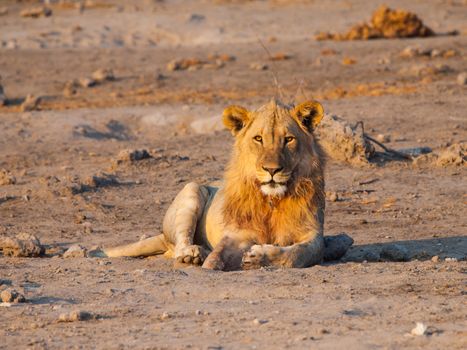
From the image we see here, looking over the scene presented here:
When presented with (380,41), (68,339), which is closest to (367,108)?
(380,41)

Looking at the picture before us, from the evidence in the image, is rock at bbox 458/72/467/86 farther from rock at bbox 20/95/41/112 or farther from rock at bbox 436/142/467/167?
rock at bbox 20/95/41/112

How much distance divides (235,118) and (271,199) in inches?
24.3

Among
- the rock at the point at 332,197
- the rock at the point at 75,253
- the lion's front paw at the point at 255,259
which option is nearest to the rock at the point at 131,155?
the rock at the point at 332,197

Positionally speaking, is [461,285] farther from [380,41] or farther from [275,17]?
[275,17]

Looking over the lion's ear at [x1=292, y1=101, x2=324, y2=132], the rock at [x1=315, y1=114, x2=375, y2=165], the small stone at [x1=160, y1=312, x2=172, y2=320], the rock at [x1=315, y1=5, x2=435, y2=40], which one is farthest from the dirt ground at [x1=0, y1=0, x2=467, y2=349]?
the lion's ear at [x1=292, y1=101, x2=324, y2=132]

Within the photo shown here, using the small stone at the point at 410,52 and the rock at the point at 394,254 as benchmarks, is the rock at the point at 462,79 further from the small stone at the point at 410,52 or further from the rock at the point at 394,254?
the rock at the point at 394,254

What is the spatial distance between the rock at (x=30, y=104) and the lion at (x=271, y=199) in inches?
321

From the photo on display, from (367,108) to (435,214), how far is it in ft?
15.6

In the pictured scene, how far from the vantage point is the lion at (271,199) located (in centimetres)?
827

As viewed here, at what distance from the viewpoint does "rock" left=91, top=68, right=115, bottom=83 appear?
1914 centimetres

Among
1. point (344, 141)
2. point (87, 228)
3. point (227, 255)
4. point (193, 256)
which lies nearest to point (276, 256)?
point (227, 255)

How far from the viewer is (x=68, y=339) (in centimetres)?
643

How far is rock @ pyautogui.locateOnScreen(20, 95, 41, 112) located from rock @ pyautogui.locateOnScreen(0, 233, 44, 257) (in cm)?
744

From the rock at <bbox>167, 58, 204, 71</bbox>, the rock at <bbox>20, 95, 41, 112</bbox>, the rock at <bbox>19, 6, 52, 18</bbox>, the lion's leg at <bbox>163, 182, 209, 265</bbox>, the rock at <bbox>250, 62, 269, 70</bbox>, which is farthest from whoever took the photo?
the rock at <bbox>19, 6, 52, 18</bbox>
